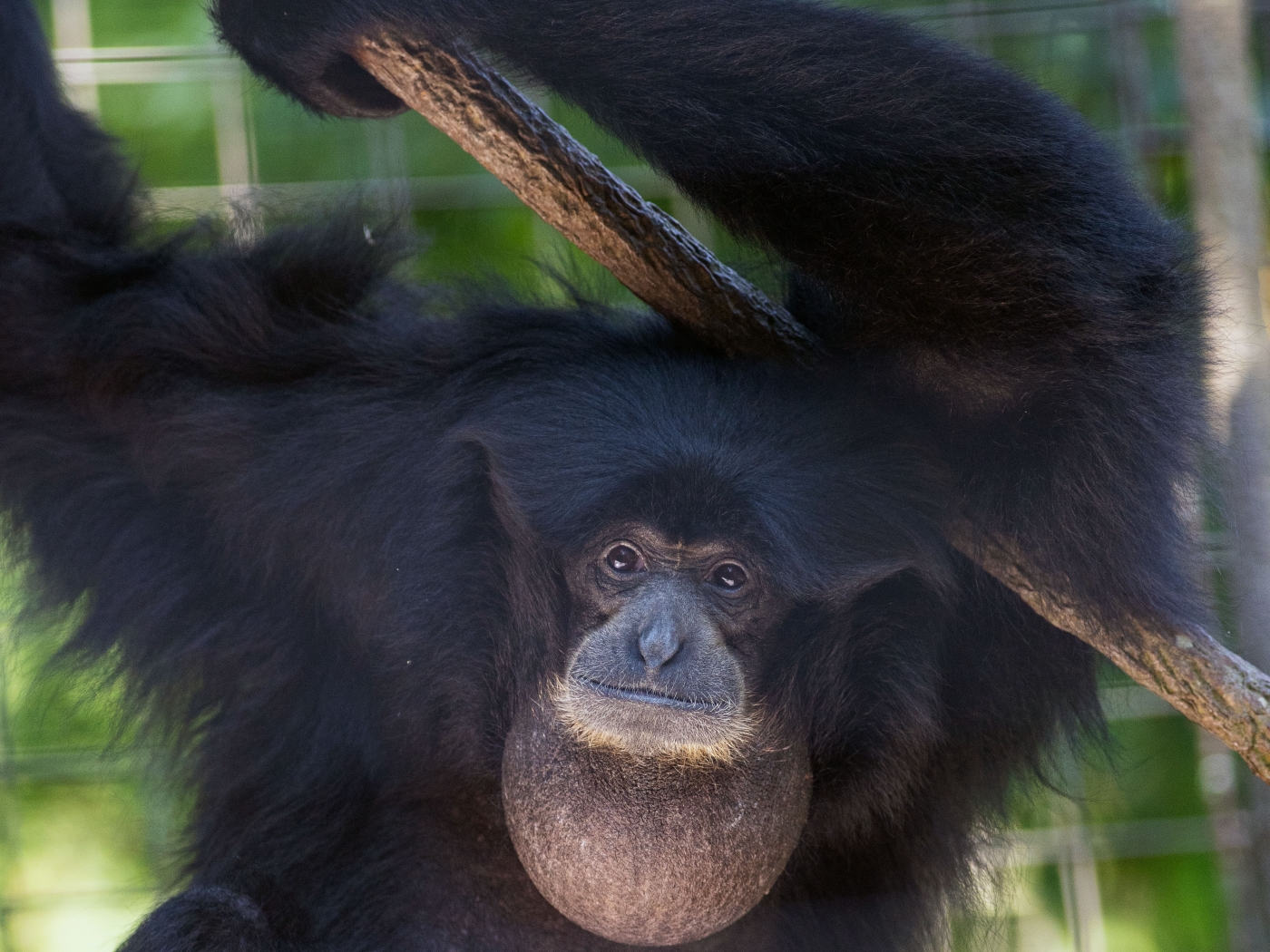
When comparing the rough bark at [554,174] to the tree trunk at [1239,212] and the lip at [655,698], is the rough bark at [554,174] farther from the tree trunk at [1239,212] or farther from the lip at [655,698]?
the tree trunk at [1239,212]

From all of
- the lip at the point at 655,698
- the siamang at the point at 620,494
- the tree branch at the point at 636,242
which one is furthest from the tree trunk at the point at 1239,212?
the lip at the point at 655,698

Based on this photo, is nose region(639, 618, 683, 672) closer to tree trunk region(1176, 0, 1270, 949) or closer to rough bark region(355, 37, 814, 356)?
rough bark region(355, 37, 814, 356)

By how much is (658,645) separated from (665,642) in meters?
0.01

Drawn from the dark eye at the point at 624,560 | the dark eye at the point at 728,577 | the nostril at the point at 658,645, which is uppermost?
the dark eye at the point at 624,560

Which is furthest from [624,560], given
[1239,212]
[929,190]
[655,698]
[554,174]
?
[1239,212]

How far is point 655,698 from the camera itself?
1.88 meters

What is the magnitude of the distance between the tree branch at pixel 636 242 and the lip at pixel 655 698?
1.83ft

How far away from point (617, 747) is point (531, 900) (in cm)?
59

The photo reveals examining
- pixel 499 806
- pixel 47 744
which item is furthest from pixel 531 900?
pixel 47 744

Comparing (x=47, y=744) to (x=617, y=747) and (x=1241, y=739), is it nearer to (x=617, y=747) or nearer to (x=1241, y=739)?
(x=617, y=747)

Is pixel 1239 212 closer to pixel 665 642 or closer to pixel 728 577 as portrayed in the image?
pixel 728 577

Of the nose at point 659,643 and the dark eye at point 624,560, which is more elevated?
the dark eye at point 624,560

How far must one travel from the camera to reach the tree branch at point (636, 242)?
1.81 meters

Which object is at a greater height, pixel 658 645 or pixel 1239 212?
pixel 1239 212
